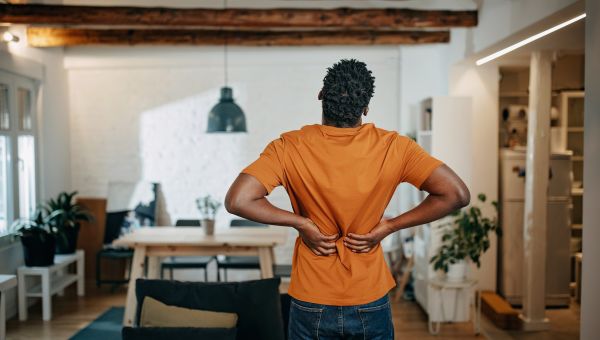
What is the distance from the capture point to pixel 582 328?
3248 millimetres

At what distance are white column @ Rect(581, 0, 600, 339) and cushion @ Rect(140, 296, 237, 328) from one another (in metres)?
1.87

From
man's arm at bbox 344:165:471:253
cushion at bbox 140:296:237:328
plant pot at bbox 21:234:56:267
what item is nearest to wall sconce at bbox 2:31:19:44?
plant pot at bbox 21:234:56:267

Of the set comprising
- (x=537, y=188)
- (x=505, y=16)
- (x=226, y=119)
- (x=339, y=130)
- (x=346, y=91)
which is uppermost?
(x=505, y=16)

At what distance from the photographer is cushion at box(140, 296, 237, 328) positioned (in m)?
2.93

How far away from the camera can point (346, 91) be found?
174 cm

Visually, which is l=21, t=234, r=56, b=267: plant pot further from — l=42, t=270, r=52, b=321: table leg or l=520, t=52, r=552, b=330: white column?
l=520, t=52, r=552, b=330: white column

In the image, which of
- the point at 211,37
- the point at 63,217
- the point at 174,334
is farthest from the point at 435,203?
the point at 211,37

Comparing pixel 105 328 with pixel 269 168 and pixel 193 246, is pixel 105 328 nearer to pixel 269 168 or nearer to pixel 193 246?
pixel 193 246

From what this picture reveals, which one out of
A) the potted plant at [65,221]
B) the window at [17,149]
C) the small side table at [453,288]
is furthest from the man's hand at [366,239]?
the window at [17,149]

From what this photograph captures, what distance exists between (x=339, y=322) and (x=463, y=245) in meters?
3.58

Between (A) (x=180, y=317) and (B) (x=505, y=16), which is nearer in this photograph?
(A) (x=180, y=317)

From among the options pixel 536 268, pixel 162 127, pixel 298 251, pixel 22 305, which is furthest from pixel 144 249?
pixel 298 251

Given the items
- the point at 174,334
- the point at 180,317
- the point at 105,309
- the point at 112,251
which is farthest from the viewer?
the point at 112,251

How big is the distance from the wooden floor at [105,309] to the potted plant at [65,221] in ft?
1.99
